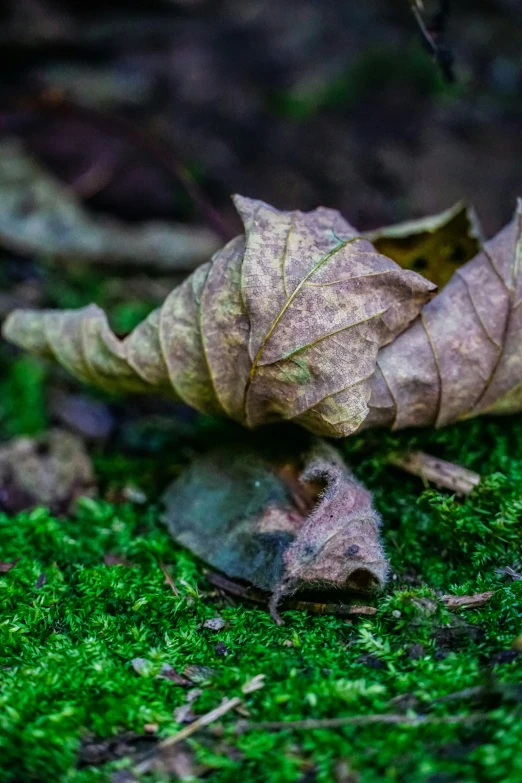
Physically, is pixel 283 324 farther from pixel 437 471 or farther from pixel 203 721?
pixel 203 721

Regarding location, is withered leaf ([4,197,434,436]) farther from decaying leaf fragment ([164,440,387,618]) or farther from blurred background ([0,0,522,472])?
blurred background ([0,0,522,472])

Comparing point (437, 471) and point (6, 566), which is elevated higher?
point (6, 566)

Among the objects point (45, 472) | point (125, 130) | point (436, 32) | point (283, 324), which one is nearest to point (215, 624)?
point (283, 324)

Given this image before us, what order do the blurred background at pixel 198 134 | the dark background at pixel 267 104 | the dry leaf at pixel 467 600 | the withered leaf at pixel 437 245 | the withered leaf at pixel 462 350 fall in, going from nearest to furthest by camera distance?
1. the dry leaf at pixel 467 600
2. the withered leaf at pixel 462 350
3. the withered leaf at pixel 437 245
4. the blurred background at pixel 198 134
5. the dark background at pixel 267 104

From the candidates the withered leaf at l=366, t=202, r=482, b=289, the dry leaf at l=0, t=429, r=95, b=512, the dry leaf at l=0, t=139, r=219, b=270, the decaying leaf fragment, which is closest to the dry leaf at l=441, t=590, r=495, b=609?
the decaying leaf fragment

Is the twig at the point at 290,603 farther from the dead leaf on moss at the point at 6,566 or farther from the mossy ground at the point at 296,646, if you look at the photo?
the dead leaf on moss at the point at 6,566

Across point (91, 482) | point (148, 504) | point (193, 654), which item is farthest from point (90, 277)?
point (193, 654)

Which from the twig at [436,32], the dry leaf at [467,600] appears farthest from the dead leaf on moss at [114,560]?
the twig at [436,32]
